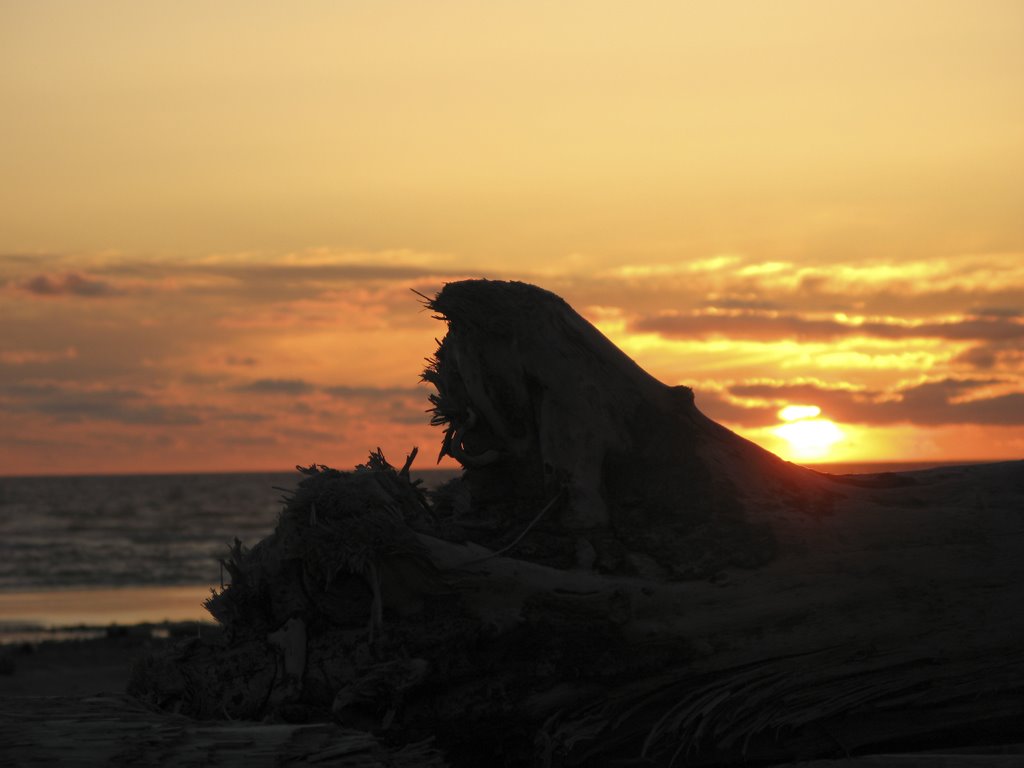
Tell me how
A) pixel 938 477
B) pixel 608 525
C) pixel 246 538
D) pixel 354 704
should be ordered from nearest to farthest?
pixel 354 704
pixel 608 525
pixel 938 477
pixel 246 538

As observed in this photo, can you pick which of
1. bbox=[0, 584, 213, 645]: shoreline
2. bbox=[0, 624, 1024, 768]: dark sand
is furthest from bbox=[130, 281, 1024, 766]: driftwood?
bbox=[0, 584, 213, 645]: shoreline

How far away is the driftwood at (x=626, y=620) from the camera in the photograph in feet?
17.1

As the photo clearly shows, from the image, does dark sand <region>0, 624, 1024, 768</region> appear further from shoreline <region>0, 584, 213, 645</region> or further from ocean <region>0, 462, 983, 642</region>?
shoreline <region>0, 584, 213, 645</region>

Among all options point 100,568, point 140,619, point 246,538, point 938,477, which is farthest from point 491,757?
point 246,538

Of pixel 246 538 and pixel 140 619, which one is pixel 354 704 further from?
pixel 246 538

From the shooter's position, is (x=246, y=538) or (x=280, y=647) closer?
(x=280, y=647)

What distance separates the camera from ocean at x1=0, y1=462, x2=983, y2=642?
91.1 ft

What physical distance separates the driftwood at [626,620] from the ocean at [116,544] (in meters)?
0.68

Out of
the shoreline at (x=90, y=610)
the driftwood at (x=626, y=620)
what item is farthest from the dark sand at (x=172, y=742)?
the shoreline at (x=90, y=610)

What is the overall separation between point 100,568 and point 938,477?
32311 millimetres

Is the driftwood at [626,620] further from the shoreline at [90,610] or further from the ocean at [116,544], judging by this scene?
the shoreline at [90,610]

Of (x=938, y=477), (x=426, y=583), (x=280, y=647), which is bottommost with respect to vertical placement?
(x=280, y=647)

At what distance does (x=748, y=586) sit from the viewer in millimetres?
5516

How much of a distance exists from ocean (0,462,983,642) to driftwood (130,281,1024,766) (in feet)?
2.21
